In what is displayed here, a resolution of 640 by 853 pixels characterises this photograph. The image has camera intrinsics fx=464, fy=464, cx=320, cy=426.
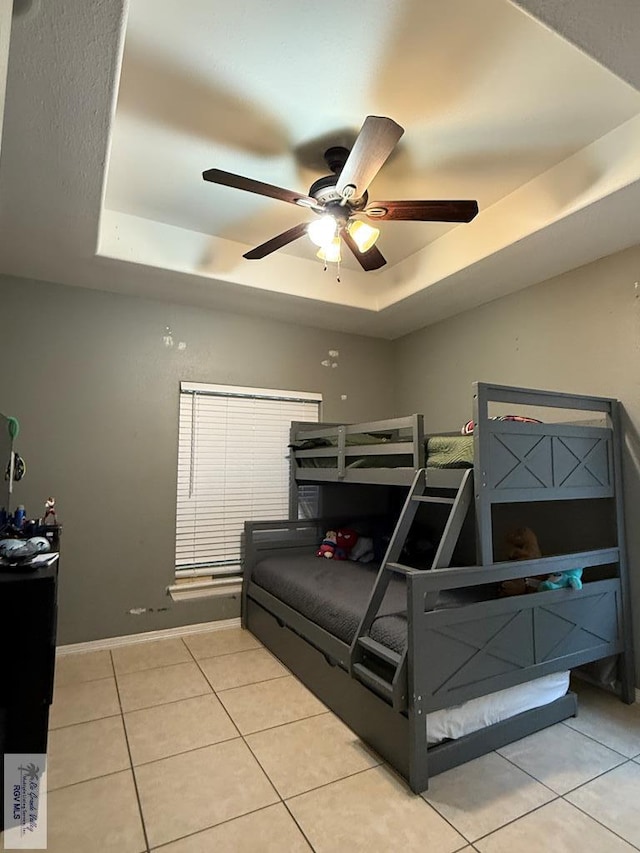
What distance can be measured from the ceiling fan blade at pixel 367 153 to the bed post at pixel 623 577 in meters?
1.77

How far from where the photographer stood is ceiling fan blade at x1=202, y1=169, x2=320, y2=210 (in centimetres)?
184

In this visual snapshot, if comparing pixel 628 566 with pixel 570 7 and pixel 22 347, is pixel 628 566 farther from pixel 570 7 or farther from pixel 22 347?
pixel 22 347

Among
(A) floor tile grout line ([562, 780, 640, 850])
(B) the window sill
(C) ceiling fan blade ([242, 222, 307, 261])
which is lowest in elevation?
(A) floor tile grout line ([562, 780, 640, 850])

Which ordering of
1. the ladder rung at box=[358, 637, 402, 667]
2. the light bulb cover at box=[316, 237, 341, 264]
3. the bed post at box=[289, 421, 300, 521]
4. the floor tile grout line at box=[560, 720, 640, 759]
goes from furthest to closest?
the bed post at box=[289, 421, 300, 521] < the light bulb cover at box=[316, 237, 341, 264] < the floor tile grout line at box=[560, 720, 640, 759] < the ladder rung at box=[358, 637, 402, 667]

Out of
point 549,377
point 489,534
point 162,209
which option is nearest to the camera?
point 489,534

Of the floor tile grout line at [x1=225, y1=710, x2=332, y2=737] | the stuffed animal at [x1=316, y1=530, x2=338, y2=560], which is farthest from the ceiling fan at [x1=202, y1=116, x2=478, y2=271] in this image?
the floor tile grout line at [x1=225, y1=710, x2=332, y2=737]

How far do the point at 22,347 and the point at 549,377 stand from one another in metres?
3.37

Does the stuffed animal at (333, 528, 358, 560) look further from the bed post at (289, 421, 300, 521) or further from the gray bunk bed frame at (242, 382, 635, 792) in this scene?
the gray bunk bed frame at (242, 382, 635, 792)

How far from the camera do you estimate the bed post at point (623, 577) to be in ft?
7.86

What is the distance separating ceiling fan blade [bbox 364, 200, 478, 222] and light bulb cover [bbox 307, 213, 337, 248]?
0.59 feet

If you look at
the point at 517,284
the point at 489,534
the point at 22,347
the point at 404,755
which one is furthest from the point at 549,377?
the point at 22,347

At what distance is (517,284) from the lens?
3.08 m

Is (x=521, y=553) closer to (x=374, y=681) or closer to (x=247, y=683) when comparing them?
(x=374, y=681)

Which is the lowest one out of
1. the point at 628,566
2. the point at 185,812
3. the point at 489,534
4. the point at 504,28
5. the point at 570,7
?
the point at 185,812
